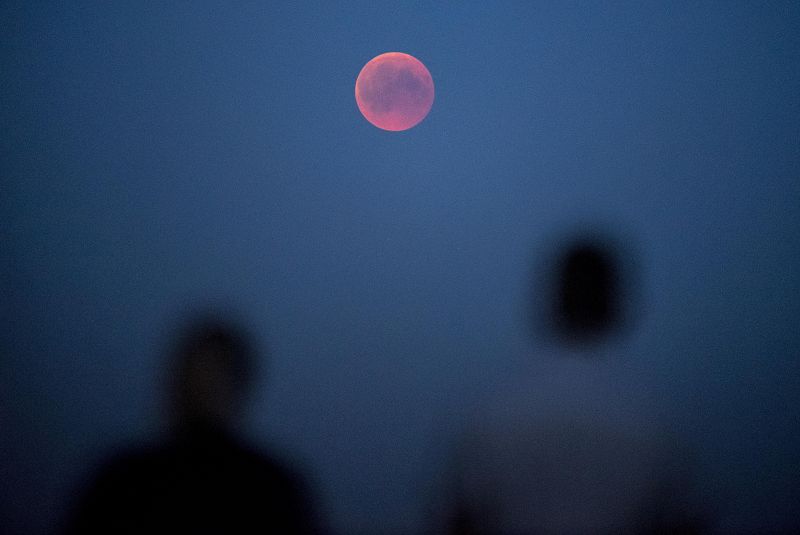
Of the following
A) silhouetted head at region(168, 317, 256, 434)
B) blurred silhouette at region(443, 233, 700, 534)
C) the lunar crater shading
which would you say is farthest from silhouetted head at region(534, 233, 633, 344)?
silhouetted head at region(168, 317, 256, 434)

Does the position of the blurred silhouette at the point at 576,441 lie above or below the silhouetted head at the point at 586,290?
below

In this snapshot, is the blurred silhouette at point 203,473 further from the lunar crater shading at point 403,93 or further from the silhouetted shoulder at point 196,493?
the lunar crater shading at point 403,93

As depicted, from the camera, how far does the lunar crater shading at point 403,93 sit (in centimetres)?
138

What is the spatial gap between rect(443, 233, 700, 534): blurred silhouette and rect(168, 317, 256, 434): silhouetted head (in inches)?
27.1

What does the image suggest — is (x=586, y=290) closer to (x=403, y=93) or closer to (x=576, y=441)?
(x=576, y=441)

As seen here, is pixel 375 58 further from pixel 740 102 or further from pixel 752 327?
pixel 752 327

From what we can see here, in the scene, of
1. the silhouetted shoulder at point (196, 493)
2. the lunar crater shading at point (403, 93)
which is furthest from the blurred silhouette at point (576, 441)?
the lunar crater shading at point (403, 93)

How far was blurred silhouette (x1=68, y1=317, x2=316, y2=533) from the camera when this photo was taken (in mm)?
1219

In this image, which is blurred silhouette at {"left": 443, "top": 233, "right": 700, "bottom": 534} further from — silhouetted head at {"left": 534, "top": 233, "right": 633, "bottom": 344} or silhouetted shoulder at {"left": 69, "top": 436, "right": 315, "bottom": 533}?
silhouetted shoulder at {"left": 69, "top": 436, "right": 315, "bottom": 533}

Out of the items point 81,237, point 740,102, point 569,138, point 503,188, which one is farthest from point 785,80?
point 81,237

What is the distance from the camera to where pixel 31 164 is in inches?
51.7

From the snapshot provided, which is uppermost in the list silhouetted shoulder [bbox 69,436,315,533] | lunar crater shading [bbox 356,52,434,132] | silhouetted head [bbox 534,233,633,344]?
lunar crater shading [bbox 356,52,434,132]

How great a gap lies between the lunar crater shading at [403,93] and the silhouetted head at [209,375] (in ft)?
2.62

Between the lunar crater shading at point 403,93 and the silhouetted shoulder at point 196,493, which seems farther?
the lunar crater shading at point 403,93
